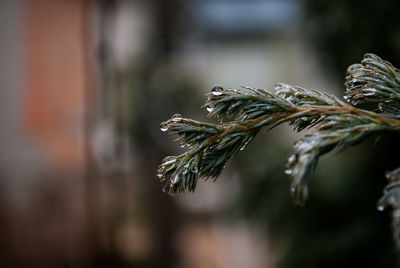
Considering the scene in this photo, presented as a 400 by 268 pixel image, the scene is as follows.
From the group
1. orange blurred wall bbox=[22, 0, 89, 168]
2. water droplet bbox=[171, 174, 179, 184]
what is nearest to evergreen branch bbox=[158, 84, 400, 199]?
water droplet bbox=[171, 174, 179, 184]

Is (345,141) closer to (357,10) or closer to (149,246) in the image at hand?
(357,10)

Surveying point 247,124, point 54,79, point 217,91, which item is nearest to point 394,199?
point 247,124

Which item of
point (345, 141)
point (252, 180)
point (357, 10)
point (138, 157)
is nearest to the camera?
point (345, 141)

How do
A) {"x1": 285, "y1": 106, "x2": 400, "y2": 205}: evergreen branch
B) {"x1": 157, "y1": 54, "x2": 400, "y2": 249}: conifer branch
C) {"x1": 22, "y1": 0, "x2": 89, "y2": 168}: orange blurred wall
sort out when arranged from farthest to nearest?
{"x1": 22, "y1": 0, "x2": 89, "y2": 168}: orange blurred wall, {"x1": 157, "y1": 54, "x2": 400, "y2": 249}: conifer branch, {"x1": 285, "y1": 106, "x2": 400, "y2": 205}: evergreen branch

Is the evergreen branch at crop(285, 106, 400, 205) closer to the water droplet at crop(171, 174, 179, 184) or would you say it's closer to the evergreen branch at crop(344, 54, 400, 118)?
the evergreen branch at crop(344, 54, 400, 118)

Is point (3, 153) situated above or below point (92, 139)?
below

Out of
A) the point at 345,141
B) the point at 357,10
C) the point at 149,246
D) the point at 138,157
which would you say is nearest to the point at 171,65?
the point at 138,157

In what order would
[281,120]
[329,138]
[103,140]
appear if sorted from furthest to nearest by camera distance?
[103,140], [281,120], [329,138]

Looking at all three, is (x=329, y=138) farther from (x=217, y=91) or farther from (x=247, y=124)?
(x=217, y=91)
